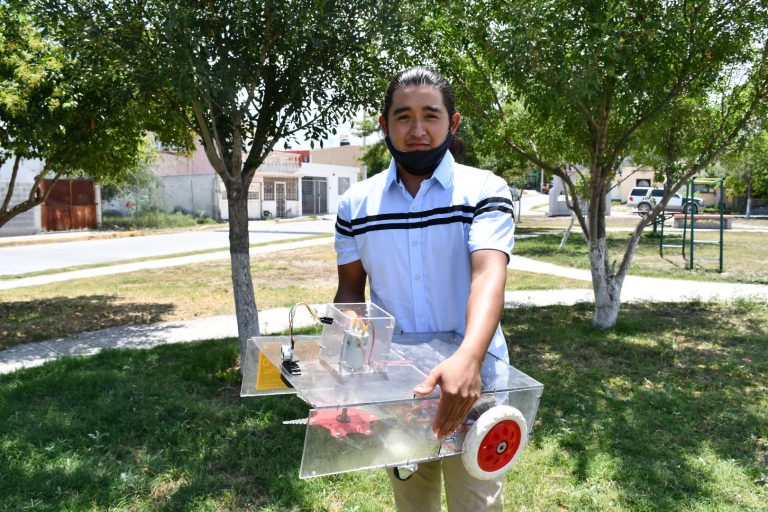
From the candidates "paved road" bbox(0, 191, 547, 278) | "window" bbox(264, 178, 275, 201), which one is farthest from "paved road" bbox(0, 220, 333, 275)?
"window" bbox(264, 178, 275, 201)

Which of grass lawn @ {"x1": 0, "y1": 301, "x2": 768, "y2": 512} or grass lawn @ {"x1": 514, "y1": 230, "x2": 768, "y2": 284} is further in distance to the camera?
grass lawn @ {"x1": 514, "y1": 230, "x2": 768, "y2": 284}

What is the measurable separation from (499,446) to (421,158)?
0.82m

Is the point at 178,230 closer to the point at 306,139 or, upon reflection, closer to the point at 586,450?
the point at 306,139

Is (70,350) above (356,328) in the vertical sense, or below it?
below

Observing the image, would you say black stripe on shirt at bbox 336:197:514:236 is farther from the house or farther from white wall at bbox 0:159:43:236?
the house

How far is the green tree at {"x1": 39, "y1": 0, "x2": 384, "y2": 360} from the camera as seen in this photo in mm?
4391

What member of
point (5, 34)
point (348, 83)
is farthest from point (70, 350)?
point (348, 83)

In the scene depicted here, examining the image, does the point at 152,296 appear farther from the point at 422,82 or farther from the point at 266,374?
the point at 422,82

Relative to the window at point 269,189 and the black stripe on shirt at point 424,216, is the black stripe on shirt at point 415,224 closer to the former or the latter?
the black stripe on shirt at point 424,216

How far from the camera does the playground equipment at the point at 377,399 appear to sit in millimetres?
1354

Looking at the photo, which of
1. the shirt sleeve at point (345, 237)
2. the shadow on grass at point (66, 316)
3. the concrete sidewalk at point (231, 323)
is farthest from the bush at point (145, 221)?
the shirt sleeve at point (345, 237)

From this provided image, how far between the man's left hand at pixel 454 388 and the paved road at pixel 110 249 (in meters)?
13.4

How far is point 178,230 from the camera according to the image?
25109 millimetres

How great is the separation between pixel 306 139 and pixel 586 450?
11.1ft
